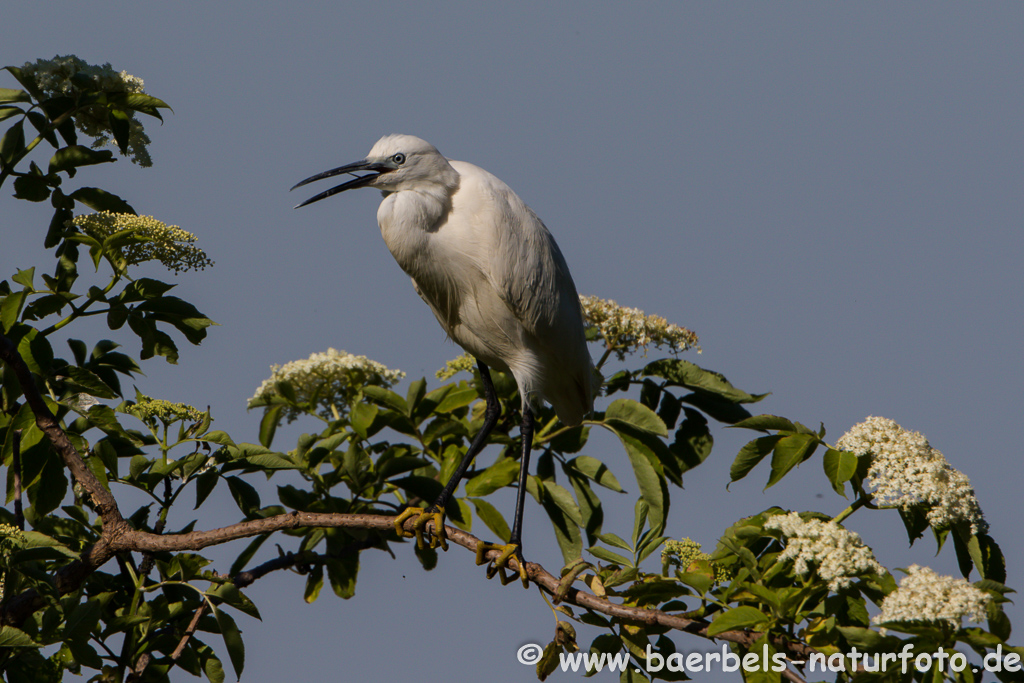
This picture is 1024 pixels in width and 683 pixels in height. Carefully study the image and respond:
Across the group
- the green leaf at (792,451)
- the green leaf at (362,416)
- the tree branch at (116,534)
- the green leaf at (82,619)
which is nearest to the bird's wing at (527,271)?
the green leaf at (362,416)

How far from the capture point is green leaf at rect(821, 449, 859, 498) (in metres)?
2.61

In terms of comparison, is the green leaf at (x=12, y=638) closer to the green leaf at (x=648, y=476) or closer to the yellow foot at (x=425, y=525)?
the yellow foot at (x=425, y=525)

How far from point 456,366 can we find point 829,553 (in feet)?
8.63

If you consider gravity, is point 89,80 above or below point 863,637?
above

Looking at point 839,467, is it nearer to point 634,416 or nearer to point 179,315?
point 634,416

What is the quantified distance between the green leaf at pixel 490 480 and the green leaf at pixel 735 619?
1.58 meters

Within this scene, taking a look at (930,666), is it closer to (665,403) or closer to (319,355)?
(665,403)

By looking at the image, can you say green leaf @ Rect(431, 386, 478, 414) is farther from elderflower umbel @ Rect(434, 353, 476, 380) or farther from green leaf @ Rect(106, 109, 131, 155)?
green leaf @ Rect(106, 109, 131, 155)

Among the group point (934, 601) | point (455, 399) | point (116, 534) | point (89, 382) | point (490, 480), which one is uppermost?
point (455, 399)

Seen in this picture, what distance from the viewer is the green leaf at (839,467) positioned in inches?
103

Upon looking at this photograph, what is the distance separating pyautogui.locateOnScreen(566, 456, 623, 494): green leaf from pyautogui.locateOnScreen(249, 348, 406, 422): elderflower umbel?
41.2 inches

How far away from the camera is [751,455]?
2.85m

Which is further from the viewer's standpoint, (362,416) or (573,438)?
(573,438)

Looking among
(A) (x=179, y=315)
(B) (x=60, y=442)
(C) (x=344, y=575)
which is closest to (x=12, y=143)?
(A) (x=179, y=315)
